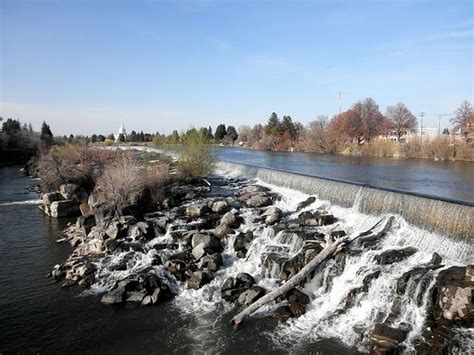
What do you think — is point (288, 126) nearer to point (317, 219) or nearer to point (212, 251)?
point (317, 219)

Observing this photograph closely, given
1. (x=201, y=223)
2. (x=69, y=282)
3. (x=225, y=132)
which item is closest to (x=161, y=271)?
(x=69, y=282)

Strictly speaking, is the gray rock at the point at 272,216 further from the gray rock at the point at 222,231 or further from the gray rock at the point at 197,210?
the gray rock at the point at 197,210

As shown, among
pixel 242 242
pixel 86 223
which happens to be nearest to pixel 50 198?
pixel 86 223

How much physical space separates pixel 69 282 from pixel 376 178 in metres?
19.4

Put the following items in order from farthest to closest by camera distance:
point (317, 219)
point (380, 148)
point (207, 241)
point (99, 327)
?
point (380, 148) → point (317, 219) → point (207, 241) → point (99, 327)

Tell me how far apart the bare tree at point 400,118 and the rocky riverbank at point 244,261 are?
→ 5265 centimetres

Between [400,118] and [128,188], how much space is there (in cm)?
5793

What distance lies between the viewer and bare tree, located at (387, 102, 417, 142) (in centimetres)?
6341

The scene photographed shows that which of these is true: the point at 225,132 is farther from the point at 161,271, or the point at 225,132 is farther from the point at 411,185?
the point at 161,271

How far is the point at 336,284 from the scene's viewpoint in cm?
1051

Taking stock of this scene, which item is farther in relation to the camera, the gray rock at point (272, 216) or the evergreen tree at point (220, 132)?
the evergreen tree at point (220, 132)

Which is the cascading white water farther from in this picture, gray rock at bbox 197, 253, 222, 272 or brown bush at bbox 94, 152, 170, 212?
brown bush at bbox 94, 152, 170, 212

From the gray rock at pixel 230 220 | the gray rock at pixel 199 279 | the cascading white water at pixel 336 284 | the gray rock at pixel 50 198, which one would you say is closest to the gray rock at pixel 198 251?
the cascading white water at pixel 336 284

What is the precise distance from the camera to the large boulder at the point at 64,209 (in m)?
19.5
